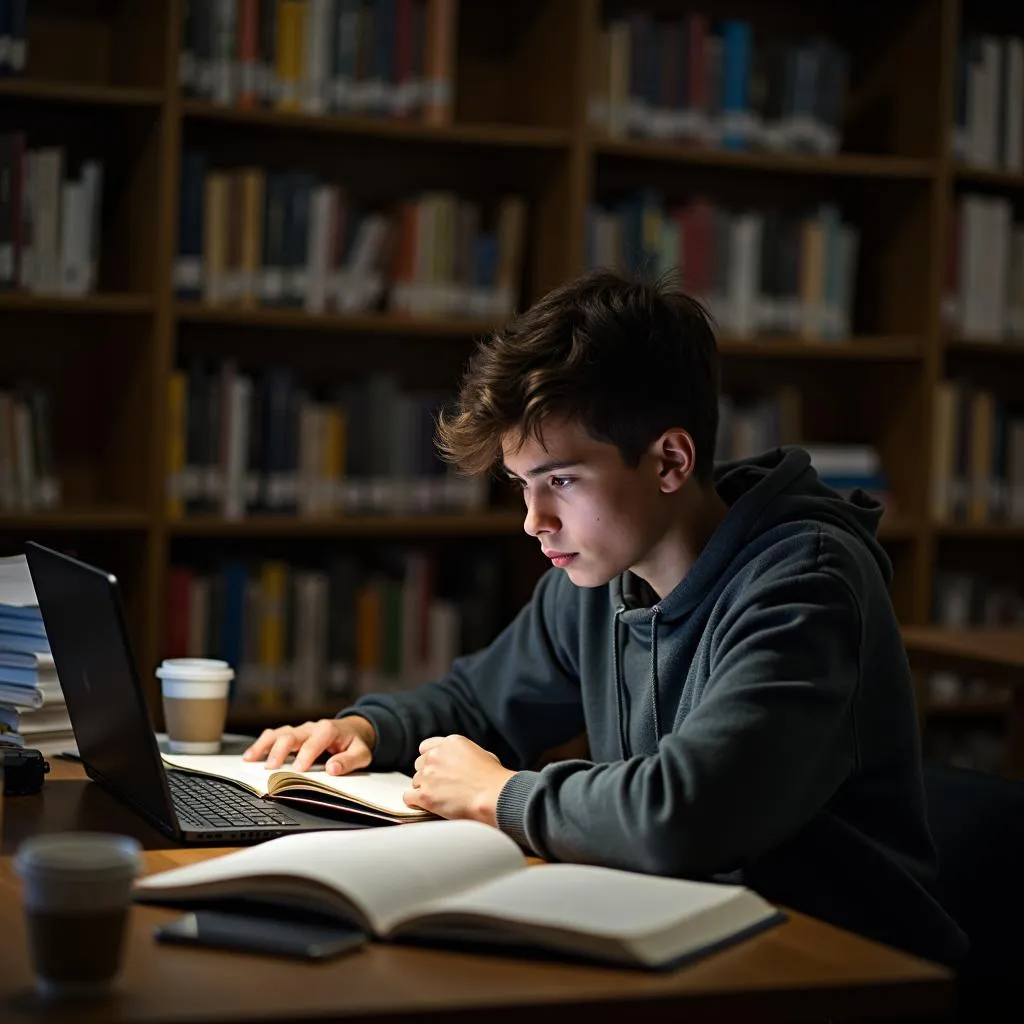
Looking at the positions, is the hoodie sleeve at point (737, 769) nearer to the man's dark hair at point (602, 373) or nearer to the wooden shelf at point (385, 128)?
the man's dark hair at point (602, 373)

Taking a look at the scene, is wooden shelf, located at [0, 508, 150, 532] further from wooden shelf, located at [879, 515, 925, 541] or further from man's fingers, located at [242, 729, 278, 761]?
wooden shelf, located at [879, 515, 925, 541]

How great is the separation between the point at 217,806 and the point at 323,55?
2220 mm

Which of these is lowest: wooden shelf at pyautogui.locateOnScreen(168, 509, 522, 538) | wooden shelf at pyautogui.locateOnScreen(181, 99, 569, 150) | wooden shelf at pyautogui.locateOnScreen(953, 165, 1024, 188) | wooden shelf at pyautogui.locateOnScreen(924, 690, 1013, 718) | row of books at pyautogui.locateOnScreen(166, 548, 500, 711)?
wooden shelf at pyautogui.locateOnScreen(924, 690, 1013, 718)

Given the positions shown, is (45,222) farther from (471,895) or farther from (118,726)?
(471,895)

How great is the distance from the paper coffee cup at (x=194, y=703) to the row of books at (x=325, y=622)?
158 cm

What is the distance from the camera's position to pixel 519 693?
192cm

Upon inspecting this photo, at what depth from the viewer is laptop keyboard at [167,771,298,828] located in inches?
56.4

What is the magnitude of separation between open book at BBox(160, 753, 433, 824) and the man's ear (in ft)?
1.30

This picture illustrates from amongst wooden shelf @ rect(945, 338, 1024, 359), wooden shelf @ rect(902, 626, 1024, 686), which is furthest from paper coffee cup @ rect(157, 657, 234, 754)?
wooden shelf @ rect(945, 338, 1024, 359)

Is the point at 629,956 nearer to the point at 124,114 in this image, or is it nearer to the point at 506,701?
the point at 506,701

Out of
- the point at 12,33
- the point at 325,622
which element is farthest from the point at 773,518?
the point at 12,33

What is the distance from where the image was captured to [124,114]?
3.34 meters

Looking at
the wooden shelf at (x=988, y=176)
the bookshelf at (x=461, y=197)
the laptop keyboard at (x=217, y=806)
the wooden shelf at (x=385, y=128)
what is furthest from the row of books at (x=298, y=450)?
the laptop keyboard at (x=217, y=806)

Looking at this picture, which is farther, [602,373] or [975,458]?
[975,458]
